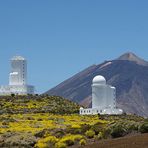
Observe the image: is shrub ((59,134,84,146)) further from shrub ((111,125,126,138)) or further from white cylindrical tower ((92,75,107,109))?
white cylindrical tower ((92,75,107,109))

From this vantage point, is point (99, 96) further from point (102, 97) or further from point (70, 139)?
point (70, 139)

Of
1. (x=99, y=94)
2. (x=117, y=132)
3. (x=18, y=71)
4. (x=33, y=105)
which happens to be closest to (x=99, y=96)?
(x=99, y=94)

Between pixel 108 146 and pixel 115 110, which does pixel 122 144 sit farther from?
pixel 115 110

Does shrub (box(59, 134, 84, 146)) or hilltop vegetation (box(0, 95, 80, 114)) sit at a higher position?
hilltop vegetation (box(0, 95, 80, 114))

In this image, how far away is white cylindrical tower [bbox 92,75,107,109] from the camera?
381 ft

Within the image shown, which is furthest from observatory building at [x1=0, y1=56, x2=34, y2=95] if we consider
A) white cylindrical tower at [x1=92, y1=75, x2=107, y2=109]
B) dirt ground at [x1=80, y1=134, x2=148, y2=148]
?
dirt ground at [x1=80, y1=134, x2=148, y2=148]

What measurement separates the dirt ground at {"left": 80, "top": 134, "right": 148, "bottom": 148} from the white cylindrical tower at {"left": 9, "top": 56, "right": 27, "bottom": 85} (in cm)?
9025

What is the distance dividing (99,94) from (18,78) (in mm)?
20507

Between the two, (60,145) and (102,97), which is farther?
(102,97)

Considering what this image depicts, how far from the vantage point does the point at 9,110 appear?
91.3 meters

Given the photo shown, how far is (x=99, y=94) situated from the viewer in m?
117

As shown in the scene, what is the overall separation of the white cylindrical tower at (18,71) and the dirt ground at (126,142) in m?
90.3

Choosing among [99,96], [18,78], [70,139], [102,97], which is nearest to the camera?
[70,139]

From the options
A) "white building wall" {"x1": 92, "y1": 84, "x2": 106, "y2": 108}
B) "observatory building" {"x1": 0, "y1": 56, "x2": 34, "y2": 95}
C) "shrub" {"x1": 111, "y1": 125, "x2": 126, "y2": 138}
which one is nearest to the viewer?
"shrub" {"x1": 111, "y1": 125, "x2": 126, "y2": 138}
